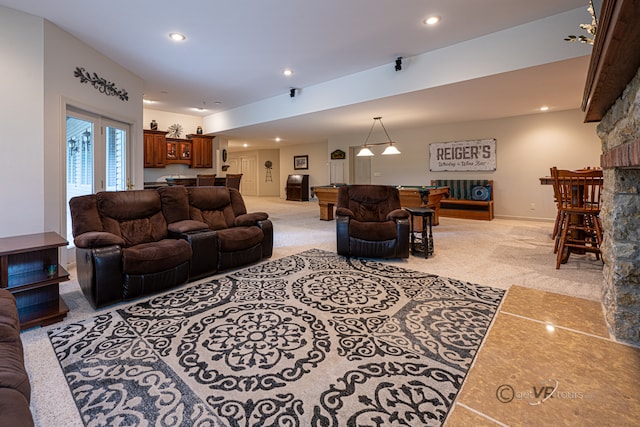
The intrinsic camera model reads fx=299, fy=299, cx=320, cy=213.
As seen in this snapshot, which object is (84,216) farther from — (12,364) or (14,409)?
(14,409)

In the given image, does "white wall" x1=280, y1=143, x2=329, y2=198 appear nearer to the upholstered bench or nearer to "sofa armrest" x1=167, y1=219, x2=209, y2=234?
the upholstered bench

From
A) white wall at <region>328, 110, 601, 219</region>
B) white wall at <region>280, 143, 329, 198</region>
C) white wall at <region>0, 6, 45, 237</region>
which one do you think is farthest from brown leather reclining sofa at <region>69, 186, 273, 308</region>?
white wall at <region>280, 143, 329, 198</region>

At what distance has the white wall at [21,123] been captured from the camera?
3.05 m

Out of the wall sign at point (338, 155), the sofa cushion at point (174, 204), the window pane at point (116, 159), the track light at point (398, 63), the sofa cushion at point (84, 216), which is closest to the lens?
the sofa cushion at point (84, 216)

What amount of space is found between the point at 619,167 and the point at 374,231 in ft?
7.40

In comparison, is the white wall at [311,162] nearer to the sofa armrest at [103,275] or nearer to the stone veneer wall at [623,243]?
the sofa armrest at [103,275]

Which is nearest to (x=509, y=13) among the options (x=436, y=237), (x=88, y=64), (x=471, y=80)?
(x=471, y=80)

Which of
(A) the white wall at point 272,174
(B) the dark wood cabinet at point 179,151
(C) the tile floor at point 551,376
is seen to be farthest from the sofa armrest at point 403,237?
(A) the white wall at point 272,174

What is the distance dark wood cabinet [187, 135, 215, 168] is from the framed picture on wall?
420 cm

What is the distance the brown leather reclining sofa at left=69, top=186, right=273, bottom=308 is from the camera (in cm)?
246

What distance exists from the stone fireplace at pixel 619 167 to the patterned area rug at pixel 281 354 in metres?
0.73

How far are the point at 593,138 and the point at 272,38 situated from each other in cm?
655

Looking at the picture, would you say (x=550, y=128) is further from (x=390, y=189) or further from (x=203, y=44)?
(x=203, y=44)

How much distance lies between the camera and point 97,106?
4203mm
